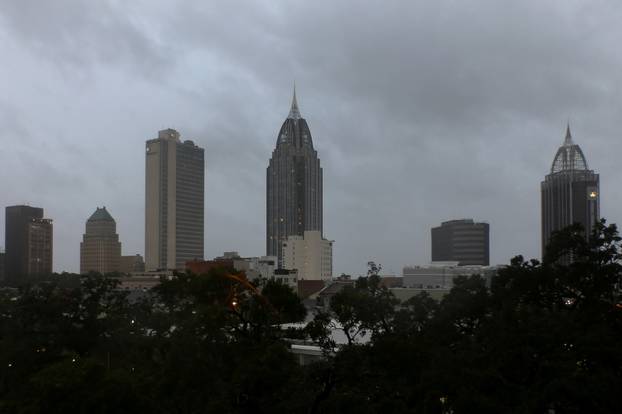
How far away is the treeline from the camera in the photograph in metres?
17.8

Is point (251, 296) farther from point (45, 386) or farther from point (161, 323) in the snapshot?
point (161, 323)

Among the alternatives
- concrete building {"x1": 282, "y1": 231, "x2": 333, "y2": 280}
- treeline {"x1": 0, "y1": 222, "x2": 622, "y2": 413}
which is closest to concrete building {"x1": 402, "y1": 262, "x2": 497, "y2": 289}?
concrete building {"x1": 282, "y1": 231, "x2": 333, "y2": 280}

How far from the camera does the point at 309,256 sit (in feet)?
556

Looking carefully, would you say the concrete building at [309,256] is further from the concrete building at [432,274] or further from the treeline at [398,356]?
the treeline at [398,356]

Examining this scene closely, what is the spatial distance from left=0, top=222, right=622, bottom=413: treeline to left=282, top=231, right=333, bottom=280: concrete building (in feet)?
463

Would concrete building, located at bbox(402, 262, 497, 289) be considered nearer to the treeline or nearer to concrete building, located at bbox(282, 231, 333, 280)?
concrete building, located at bbox(282, 231, 333, 280)

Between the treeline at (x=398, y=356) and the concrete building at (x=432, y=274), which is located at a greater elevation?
the treeline at (x=398, y=356)

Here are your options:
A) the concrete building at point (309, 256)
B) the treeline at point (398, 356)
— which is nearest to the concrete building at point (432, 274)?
the concrete building at point (309, 256)

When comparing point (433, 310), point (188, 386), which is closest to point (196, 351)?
point (188, 386)

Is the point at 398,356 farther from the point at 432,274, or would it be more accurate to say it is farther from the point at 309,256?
the point at 309,256

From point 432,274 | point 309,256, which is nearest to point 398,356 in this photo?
point 432,274

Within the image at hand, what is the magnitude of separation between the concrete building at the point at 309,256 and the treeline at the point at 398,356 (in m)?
141

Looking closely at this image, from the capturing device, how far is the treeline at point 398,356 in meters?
17.8

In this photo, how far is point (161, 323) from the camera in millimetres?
30281
